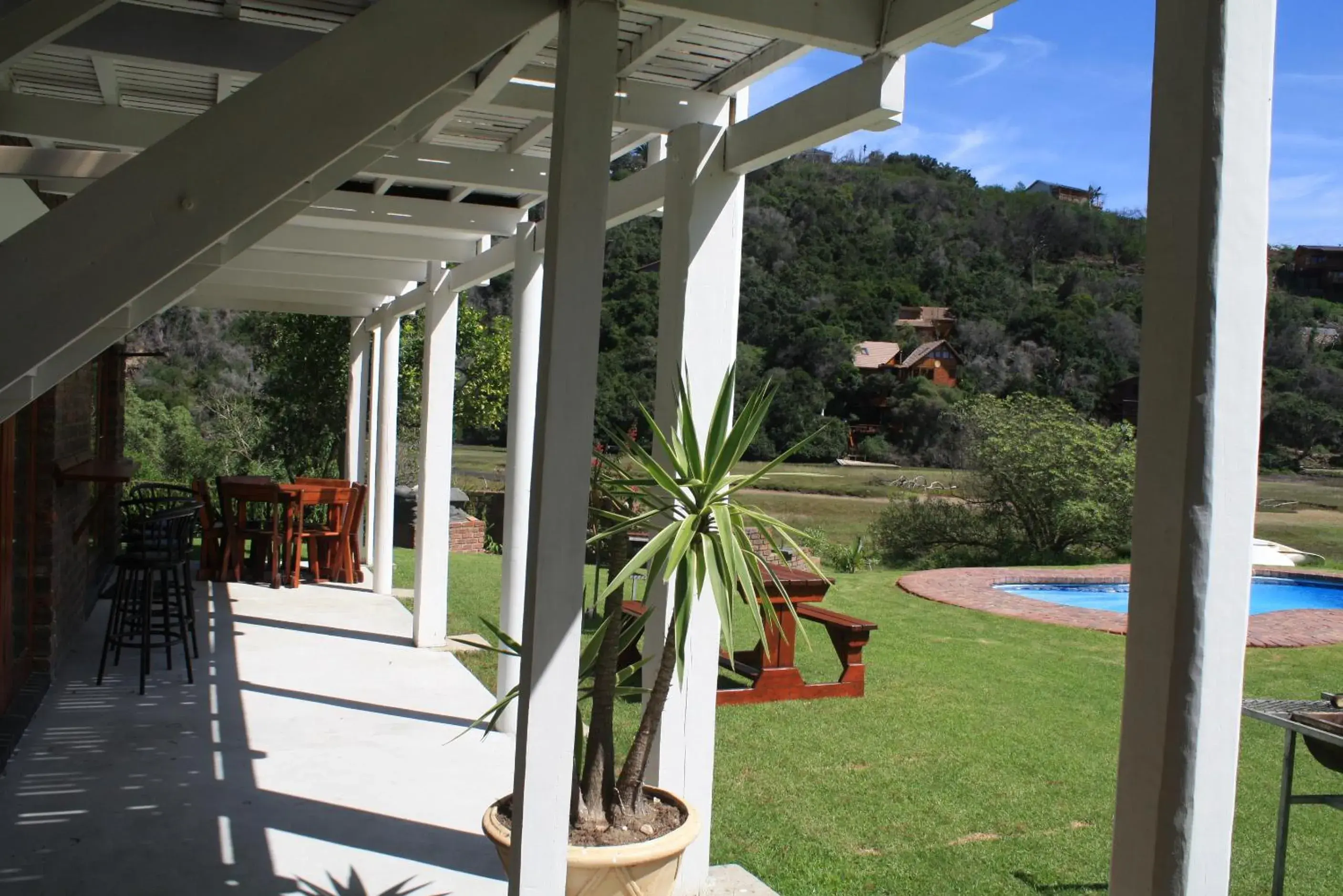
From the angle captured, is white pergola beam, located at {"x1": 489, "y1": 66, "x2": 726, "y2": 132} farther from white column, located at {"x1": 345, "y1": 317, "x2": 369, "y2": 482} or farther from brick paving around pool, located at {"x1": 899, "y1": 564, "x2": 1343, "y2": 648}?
white column, located at {"x1": 345, "y1": 317, "x2": 369, "y2": 482}

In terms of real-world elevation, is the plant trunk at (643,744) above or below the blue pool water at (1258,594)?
above

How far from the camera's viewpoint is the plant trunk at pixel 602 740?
3.25 m

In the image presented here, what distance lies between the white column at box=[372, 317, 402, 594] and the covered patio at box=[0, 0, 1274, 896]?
8.97ft

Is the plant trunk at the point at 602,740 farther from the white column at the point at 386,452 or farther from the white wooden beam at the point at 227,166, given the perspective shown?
the white column at the point at 386,452

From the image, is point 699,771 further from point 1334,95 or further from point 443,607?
point 1334,95

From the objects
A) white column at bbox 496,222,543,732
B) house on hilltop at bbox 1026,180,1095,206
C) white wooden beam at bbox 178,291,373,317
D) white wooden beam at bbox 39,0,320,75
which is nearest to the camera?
white wooden beam at bbox 39,0,320,75

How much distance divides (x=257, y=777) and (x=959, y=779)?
125 inches

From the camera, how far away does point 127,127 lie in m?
4.40

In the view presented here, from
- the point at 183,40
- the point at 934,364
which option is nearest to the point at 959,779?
the point at 183,40

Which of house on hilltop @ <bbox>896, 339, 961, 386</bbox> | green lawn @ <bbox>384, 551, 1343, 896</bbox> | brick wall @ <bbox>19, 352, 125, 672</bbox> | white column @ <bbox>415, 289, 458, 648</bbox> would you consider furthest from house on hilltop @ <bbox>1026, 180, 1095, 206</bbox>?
brick wall @ <bbox>19, 352, 125, 672</bbox>

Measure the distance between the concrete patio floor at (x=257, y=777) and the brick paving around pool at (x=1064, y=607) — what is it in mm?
5789

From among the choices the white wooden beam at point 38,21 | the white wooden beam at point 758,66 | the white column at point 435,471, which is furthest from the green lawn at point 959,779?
the white wooden beam at point 38,21

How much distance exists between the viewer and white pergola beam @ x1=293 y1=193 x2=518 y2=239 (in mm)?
5949

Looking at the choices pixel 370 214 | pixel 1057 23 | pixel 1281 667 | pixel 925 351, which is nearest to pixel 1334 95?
pixel 1057 23
